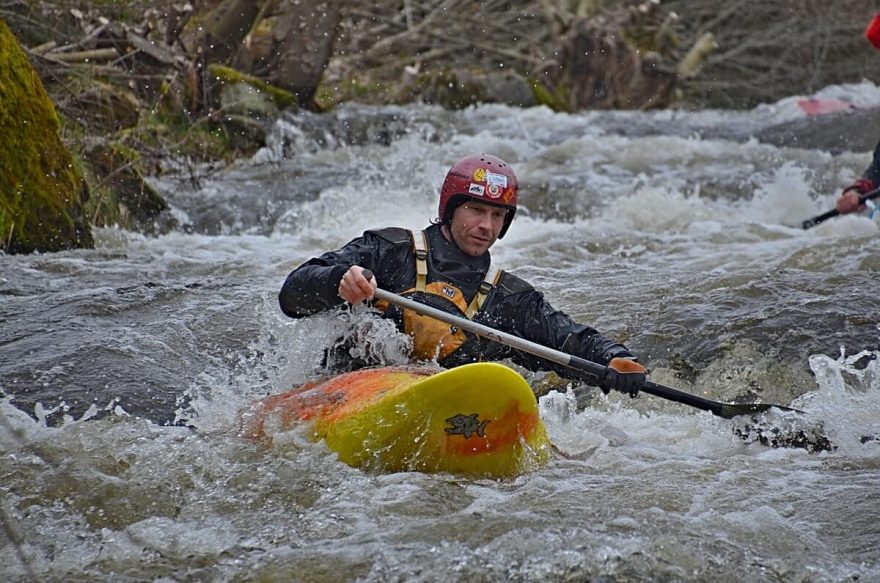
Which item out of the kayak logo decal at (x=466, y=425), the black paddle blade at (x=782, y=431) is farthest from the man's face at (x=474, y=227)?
the black paddle blade at (x=782, y=431)

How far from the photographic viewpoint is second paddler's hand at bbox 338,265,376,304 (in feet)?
12.5

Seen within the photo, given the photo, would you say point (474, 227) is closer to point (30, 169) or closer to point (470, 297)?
point (470, 297)

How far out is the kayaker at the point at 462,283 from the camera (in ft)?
14.0

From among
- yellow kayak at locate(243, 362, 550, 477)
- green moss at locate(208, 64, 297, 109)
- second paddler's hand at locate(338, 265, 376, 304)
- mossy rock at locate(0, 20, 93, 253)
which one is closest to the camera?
yellow kayak at locate(243, 362, 550, 477)

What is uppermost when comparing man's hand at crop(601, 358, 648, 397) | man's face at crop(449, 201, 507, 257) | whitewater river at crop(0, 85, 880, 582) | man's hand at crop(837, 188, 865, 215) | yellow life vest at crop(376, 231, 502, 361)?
man's face at crop(449, 201, 507, 257)

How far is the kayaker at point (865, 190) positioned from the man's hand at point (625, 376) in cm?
439

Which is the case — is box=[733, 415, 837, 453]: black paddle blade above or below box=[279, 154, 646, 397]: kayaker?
below

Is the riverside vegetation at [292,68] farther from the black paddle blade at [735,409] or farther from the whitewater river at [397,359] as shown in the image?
the black paddle blade at [735,409]

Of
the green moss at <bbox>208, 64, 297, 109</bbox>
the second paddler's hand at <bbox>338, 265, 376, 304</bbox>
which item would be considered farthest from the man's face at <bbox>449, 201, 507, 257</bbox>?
the green moss at <bbox>208, 64, 297, 109</bbox>

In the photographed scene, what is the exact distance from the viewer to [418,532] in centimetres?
307

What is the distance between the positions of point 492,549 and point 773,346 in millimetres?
2824

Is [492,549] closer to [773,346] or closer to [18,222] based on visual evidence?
[773,346]

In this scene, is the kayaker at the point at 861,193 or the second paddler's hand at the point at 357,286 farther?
the kayaker at the point at 861,193

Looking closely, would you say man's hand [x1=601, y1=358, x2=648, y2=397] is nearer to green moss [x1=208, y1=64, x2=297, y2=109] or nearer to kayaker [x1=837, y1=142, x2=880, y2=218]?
kayaker [x1=837, y1=142, x2=880, y2=218]
